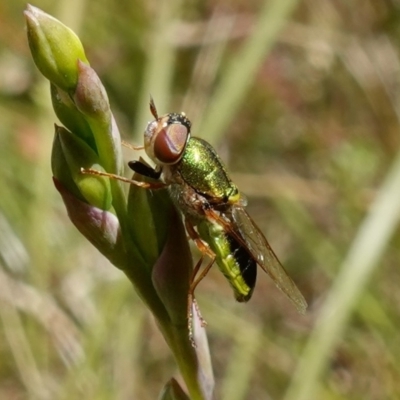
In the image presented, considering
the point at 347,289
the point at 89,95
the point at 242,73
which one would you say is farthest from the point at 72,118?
the point at 242,73

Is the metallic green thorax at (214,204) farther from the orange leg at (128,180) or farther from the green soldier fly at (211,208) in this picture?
the orange leg at (128,180)

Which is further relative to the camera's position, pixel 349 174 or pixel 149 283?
pixel 349 174

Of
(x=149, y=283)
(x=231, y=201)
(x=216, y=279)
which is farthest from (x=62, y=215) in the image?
(x=149, y=283)

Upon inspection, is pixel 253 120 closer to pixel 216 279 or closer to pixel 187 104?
pixel 187 104

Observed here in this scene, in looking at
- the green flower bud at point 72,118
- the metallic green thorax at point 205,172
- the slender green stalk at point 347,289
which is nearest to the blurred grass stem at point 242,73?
the slender green stalk at point 347,289

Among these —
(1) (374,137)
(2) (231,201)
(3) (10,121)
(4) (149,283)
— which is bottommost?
(3) (10,121)

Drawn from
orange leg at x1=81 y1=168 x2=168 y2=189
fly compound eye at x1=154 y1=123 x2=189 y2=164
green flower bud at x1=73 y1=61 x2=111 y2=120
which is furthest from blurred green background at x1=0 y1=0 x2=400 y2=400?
green flower bud at x1=73 y1=61 x2=111 y2=120

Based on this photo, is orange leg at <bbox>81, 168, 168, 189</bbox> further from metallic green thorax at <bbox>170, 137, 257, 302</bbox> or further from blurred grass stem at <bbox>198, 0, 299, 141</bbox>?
blurred grass stem at <bbox>198, 0, 299, 141</bbox>

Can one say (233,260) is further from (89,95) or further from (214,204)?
(89,95)
